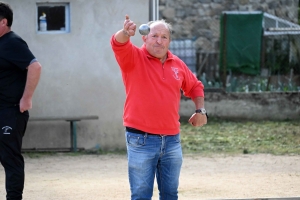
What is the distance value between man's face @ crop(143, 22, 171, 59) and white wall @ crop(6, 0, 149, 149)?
4.52m

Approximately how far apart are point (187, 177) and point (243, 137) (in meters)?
3.62

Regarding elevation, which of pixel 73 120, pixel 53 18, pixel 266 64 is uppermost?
pixel 53 18

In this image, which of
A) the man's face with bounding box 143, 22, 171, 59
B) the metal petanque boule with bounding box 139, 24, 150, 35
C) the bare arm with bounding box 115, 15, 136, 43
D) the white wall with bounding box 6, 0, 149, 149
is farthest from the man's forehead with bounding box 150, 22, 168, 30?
the white wall with bounding box 6, 0, 149, 149

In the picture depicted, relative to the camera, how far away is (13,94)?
579 cm

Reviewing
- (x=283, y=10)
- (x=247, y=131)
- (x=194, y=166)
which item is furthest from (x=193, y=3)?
(x=194, y=166)

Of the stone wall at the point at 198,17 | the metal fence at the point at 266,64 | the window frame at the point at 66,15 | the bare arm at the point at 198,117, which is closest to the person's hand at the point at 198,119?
the bare arm at the point at 198,117

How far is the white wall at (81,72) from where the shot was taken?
9.47m

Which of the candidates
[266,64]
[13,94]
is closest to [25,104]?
[13,94]

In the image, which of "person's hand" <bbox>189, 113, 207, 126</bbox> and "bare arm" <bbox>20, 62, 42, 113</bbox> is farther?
"bare arm" <bbox>20, 62, 42, 113</bbox>

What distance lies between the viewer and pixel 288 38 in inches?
598

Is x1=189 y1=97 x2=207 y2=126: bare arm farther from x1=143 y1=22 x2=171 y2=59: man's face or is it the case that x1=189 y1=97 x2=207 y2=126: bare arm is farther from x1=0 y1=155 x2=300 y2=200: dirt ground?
x1=0 y1=155 x2=300 y2=200: dirt ground

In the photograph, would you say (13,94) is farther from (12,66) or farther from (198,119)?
(198,119)

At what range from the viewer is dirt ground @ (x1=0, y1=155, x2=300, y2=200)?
6832mm

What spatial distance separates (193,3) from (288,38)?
9.77ft
